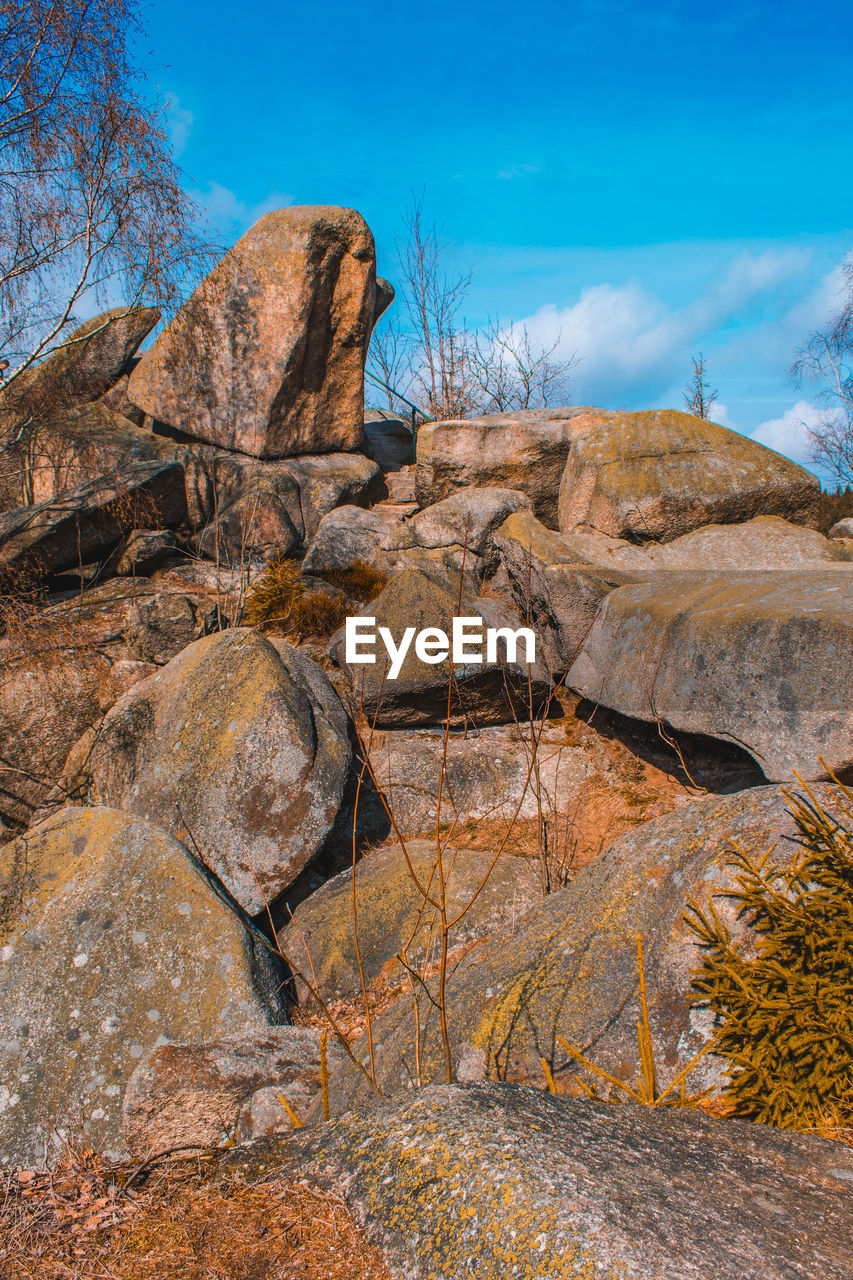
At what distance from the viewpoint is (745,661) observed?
14.8ft

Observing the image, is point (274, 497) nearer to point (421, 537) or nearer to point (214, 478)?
point (214, 478)

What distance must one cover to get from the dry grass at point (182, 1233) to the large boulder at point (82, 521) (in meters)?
8.69

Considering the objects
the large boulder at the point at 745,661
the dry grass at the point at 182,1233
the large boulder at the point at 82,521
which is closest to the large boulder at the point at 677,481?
the large boulder at the point at 745,661

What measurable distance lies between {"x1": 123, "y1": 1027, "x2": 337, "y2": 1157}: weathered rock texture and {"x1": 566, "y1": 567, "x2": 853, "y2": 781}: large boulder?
9.65 feet

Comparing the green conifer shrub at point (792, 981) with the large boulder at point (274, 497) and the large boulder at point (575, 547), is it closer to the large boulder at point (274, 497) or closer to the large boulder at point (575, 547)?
the large boulder at point (575, 547)

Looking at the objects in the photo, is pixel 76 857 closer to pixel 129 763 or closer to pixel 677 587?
pixel 129 763

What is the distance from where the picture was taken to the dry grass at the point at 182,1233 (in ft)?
4.73

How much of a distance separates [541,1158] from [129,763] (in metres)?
5.49

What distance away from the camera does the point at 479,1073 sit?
272cm

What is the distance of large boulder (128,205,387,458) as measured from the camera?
435 inches

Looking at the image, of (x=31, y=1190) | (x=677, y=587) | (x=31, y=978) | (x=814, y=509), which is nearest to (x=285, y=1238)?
(x=31, y=1190)

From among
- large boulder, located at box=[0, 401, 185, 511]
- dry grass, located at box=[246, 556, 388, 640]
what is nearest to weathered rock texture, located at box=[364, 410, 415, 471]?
large boulder, located at box=[0, 401, 185, 511]

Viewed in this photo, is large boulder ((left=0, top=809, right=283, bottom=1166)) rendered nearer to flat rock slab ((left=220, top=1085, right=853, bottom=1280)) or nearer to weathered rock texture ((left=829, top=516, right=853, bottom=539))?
flat rock slab ((left=220, top=1085, right=853, bottom=1280))

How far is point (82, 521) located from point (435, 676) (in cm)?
557
